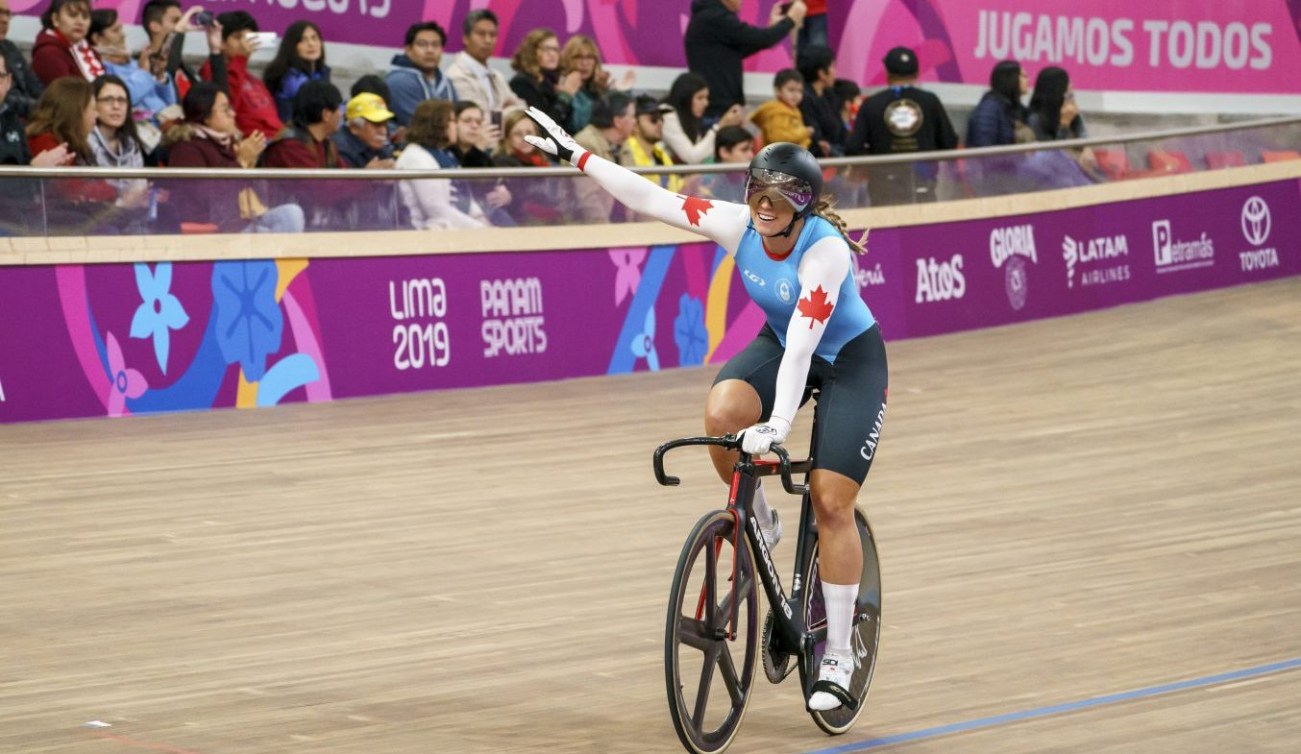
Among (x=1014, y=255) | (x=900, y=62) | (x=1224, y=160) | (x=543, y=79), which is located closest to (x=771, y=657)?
(x=543, y=79)

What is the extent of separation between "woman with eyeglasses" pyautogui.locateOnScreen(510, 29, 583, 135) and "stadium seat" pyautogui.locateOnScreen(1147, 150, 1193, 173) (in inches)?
175

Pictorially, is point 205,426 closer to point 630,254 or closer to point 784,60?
point 630,254

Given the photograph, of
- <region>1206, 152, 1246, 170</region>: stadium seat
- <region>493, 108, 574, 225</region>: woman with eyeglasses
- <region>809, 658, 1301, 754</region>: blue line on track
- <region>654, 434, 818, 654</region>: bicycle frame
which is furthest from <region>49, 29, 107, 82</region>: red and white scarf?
<region>1206, 152, 1246, 170</region>: stadium seat

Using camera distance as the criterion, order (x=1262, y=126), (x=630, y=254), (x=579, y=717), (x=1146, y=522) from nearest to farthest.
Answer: (x=579, y=717) < (x=1146, y=522) < (x=630, y=254) < (x=1262, y=126)

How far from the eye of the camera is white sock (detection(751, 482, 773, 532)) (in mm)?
5160

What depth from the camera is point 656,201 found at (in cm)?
524

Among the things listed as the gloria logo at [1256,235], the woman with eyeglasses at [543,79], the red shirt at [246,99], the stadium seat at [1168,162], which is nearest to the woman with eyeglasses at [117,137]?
the red shirt at [246,99]

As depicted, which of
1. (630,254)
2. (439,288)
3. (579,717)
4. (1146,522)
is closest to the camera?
(579,717)

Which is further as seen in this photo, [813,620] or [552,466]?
[552,466]

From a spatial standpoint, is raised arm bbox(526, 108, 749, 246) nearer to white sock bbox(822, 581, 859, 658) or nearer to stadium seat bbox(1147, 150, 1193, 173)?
white sock bbox(822, 581, 859, 658)

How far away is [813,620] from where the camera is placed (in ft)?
17.2

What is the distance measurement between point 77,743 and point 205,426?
4475 millimetres

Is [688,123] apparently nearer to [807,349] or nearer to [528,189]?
[528,189]

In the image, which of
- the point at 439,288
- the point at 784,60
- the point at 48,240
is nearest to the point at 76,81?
the point at 48,240
